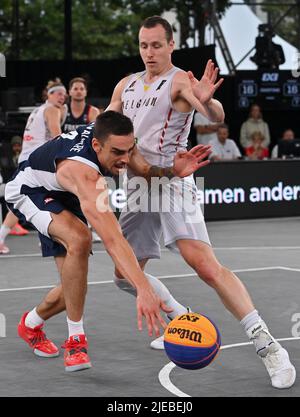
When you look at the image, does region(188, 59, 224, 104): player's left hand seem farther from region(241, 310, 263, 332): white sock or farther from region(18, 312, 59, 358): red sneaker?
region(18, 312, 59, 358): red sneaker

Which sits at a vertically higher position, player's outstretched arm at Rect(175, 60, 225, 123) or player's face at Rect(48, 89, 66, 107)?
player's outstretched arm at Rect(175, 60, 225, 123)

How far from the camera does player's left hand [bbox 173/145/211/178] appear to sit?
737 cm

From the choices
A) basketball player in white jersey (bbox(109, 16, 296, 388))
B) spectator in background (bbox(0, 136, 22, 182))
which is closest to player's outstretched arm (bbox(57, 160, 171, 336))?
basketball player in white jersey (bbox(109, 16, 296, 388))

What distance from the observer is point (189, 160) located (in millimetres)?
7402

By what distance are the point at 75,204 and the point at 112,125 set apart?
1.05 m

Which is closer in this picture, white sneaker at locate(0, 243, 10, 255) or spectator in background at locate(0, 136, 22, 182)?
white sneaker at locate(0, 243, 10, 255)

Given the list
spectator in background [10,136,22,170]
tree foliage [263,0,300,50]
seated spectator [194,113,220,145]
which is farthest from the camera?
tree foliage [263,0,300,50]

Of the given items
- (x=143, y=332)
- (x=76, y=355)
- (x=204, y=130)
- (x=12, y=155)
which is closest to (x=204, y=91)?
(x=76, y=355)

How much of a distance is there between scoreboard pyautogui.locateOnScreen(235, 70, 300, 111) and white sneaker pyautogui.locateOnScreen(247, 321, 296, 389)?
1546 cm

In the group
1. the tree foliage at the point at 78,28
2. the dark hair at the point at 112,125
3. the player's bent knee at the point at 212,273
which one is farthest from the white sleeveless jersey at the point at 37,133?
the tree foliage at the point at 78,28

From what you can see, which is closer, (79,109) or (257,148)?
(79,109)

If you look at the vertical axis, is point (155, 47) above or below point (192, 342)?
above

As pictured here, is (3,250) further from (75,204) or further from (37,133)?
(75,204)

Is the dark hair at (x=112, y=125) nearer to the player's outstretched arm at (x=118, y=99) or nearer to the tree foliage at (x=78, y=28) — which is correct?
the player's outstretched arm at (x=118, y=99)
